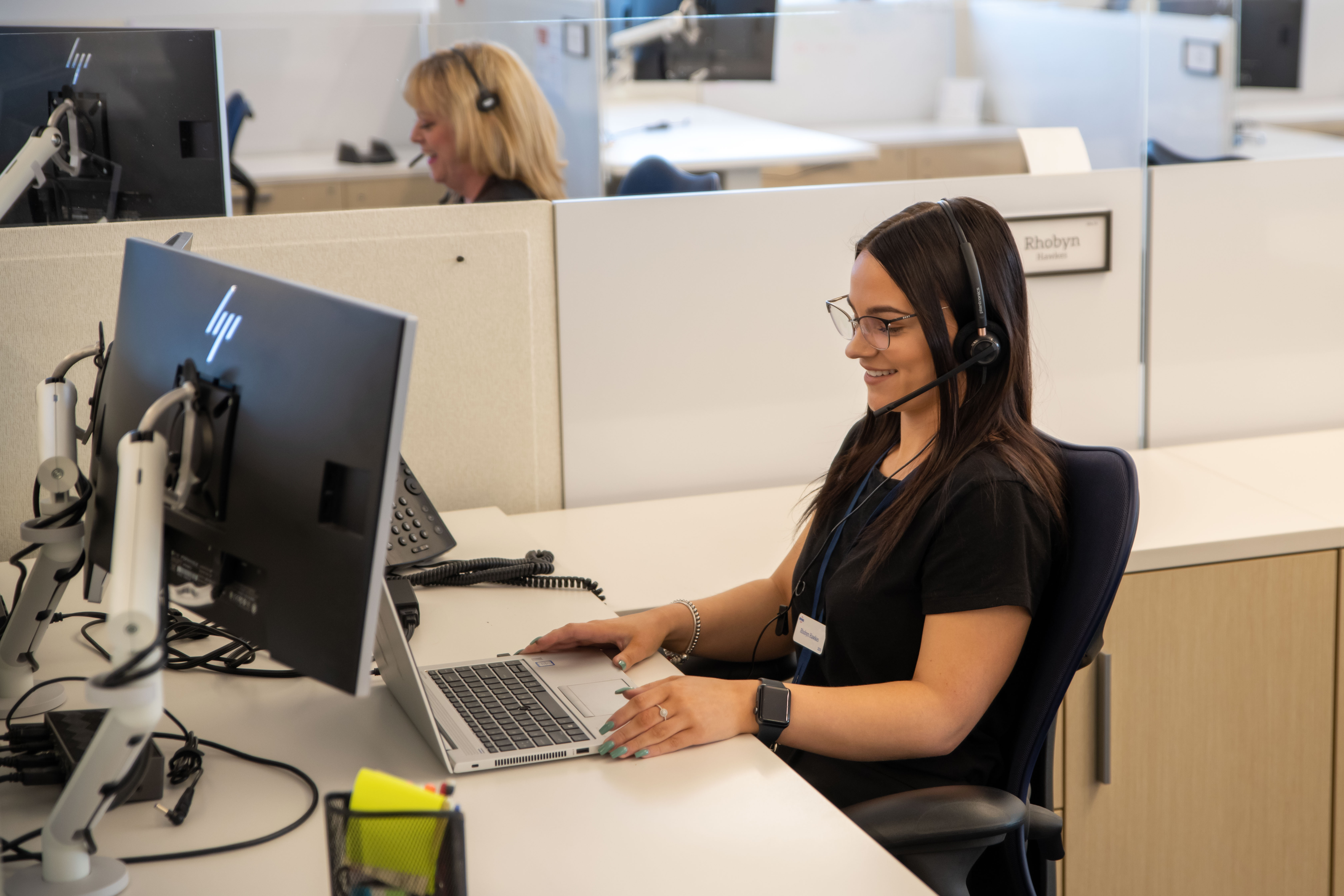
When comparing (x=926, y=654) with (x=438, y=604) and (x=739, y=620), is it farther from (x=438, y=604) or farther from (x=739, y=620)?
(x=438, y=604)

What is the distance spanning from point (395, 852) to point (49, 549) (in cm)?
57

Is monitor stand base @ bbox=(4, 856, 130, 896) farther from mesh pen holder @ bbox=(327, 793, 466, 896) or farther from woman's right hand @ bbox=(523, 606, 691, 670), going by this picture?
woman's right hand @ bbox=(523, 606, 691, 670)

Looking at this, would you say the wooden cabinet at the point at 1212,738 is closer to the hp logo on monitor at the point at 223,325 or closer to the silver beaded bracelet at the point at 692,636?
the silver beaded bracelet at the point at 692,636

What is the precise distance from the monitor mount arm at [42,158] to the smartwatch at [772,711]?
1112mm

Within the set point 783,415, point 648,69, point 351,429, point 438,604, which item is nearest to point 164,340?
point 351,429

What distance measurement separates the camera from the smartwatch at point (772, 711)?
121 centimetres

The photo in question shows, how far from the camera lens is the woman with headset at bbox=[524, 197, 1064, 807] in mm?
1221

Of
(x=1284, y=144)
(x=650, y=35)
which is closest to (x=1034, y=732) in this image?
(x=650, y=35)

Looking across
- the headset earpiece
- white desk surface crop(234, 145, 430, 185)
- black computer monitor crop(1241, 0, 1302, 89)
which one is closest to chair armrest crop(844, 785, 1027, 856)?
the headset earpiece

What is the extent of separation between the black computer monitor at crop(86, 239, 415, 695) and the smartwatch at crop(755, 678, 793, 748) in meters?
0.41

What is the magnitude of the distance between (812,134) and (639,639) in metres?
2.88

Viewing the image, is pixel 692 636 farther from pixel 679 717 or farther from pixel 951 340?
pixel 951 340

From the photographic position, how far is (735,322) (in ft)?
6.98

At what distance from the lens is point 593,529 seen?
6.52ft
